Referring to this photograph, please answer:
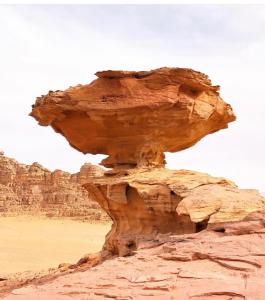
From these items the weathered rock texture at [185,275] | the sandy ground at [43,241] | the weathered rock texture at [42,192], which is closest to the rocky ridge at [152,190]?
the weathered rock texture at [185,275]

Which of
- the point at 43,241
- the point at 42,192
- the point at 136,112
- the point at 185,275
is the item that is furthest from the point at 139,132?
the point at 42,192

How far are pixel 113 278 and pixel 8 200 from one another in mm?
45806

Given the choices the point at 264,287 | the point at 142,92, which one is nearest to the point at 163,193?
the point at 142,92

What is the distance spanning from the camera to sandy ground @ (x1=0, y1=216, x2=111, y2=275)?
26422 millimetres

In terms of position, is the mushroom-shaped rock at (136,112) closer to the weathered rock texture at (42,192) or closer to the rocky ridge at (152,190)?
the rocky ridge at (152,190)

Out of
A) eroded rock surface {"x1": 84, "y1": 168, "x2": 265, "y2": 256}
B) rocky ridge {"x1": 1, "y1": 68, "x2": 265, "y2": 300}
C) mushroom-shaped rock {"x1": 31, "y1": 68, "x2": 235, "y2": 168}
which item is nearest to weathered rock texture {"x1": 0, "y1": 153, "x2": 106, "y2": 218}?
rocky ridge {"x1": 1, "y1": 68, "x2": 265, "y2": 300}

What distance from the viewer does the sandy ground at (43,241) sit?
26422 millimetres

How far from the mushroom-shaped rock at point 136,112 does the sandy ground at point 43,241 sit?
10.6 m

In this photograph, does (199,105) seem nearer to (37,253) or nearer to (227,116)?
(227,116)

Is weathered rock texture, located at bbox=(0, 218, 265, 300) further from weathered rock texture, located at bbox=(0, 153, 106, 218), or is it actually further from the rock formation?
weathered rock texture, located at bbox=(0, 153, 106, 218)

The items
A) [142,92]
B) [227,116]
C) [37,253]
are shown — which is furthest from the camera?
[37,253]

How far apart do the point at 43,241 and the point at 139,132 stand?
1074 inches

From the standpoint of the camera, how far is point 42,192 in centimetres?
4956

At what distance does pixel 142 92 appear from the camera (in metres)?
12.9
